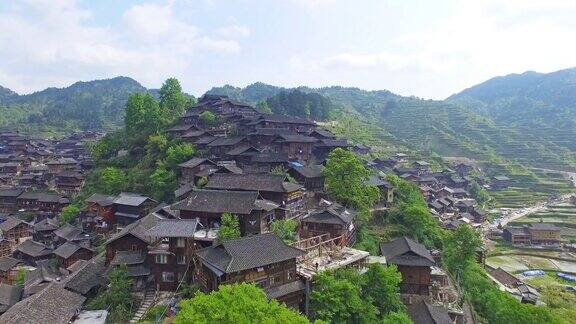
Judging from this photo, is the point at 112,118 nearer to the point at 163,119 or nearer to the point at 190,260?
the point at 163,119

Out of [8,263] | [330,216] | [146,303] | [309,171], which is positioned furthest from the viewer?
[8,263]

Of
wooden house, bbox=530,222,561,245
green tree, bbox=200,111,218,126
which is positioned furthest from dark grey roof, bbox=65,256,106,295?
wooden house, bbox=530,222,561,245

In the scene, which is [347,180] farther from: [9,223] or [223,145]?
[9,223]

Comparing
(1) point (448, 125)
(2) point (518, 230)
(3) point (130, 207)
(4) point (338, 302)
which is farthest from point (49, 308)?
(1) point (448, 125)

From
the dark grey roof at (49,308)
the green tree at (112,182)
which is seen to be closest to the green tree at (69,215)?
the green tree at (112,182)

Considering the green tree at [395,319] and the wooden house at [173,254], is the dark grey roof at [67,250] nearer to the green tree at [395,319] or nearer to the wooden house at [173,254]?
the wooden house at [173,254]

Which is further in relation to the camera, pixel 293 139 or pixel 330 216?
pixel 293 139
